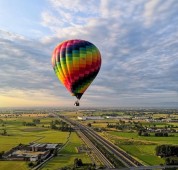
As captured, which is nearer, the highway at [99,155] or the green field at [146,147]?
the highway at [99,155]

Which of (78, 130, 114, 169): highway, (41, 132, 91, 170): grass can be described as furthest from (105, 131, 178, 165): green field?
(41, 132, 91, 170): grass

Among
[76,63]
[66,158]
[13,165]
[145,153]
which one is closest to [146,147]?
[145,153]

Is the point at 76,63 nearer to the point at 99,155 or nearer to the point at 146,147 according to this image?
the point at 99,155

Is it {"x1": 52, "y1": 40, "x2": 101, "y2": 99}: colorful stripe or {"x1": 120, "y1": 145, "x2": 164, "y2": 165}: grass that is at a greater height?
{"x1": 52, "y1": 40, "x2": 101, "y2": 99}: colorful stripe

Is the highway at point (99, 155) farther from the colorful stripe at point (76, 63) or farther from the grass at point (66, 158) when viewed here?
the colorful stripe at point (76, 63)

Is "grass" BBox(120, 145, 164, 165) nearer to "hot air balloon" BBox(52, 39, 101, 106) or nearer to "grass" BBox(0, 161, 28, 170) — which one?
"grass" BBox(0, 161, 28, 170)

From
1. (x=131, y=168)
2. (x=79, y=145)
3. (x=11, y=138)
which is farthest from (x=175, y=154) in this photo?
(x=11, y=138)

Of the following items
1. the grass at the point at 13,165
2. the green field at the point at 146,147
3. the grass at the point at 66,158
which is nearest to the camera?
the grass at the point at 13,165

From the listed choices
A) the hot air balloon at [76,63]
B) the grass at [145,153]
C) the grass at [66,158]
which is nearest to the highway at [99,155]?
the grass at [66,158]
